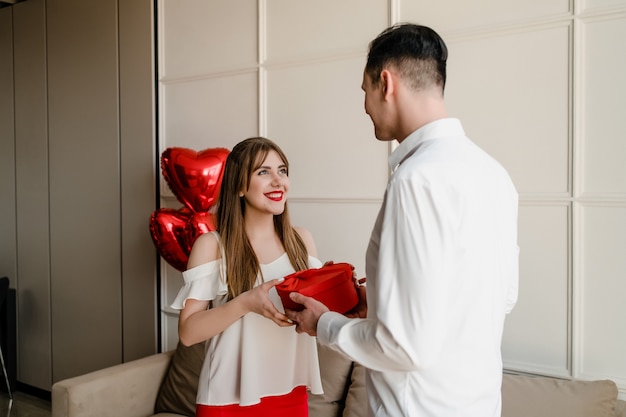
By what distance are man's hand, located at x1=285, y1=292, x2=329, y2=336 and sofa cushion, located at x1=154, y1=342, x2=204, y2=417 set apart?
4.71 ft

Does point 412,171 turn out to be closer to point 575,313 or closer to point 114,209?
point 575,313

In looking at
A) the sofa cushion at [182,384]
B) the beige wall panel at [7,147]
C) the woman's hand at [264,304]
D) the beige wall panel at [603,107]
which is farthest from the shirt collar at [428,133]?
the beige wall panel at [7,147]

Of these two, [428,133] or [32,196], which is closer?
[428,133]

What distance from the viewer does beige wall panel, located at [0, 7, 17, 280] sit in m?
4.35

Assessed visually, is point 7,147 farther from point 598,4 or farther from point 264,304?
point 598,4

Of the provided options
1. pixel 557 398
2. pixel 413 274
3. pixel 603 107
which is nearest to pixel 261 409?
pixel 413 274

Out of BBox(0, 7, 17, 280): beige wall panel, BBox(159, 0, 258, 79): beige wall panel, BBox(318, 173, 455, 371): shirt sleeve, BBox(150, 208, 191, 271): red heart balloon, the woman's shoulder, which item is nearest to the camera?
BBox(318, 173, 455, 371): shirt sleeve

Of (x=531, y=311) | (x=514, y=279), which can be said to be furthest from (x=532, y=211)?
(x=514, y=279)

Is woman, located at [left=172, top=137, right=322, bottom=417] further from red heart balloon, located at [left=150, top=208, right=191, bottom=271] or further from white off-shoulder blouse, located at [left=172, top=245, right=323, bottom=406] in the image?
red heart balloon, located at [left=150, top=208, right=191, bottom=271]

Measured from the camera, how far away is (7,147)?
438cm

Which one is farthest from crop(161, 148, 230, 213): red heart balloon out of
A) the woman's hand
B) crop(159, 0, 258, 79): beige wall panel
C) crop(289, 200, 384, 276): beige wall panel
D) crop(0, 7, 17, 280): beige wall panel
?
crop(0, 7, 17, 280): beige wall panel

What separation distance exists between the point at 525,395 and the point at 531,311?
0.36 m

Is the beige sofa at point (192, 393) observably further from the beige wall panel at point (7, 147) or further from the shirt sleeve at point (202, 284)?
the beige wall panel at point (7, 147)

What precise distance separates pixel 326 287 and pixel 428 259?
1.81ft
